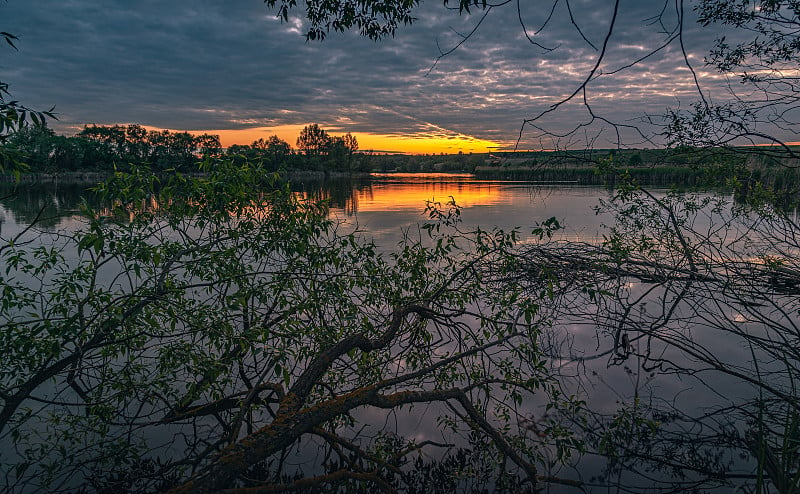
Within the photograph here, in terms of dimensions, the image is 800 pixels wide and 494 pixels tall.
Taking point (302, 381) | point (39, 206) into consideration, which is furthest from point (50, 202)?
point (39, 206)

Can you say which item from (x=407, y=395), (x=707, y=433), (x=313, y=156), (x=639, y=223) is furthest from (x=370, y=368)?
(x=313, y=156)

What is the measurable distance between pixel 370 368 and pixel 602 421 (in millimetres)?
2756

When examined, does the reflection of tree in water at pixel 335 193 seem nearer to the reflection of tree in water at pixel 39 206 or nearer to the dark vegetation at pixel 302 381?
the dark vegetation at pixel 302 381

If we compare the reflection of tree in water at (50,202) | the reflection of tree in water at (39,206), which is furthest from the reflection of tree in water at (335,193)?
the reflection of tree in water at (39,206)

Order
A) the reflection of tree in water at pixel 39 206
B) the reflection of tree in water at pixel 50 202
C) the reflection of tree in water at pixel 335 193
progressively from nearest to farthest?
the reflection of tree in water at pixel 39 206, the reflection of tree in water at pixel 50 202, the reflection of tree in water at pixel 335 193

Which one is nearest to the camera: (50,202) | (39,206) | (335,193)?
(50,202)

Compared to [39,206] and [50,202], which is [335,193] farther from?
[50,202]

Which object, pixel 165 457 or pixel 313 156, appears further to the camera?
pixel 313 156

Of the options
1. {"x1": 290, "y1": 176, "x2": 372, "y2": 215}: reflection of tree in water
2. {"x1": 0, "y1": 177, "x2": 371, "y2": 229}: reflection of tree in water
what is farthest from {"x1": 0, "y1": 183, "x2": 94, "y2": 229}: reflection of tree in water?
{"x1": 290, "y1": 176, "x2": 372, "y2": 215}: reflection of tree in water

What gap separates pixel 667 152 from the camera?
5379 millimetres

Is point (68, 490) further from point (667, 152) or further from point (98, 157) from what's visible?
point (98, 157)

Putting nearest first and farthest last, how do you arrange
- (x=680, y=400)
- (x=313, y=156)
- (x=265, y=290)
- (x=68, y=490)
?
(x=68, y=490)
(x=265, y=290)
(x=680, y=400)
(x=313, y=156)

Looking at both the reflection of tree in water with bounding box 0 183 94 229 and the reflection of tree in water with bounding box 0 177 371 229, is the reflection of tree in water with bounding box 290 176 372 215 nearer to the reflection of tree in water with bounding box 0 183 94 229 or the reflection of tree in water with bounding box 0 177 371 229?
the reflection of tree in water with bounding box 0 177 371 229

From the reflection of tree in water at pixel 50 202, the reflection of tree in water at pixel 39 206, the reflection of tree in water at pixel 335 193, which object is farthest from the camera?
the reflection of tree in water at pixel 335 193
